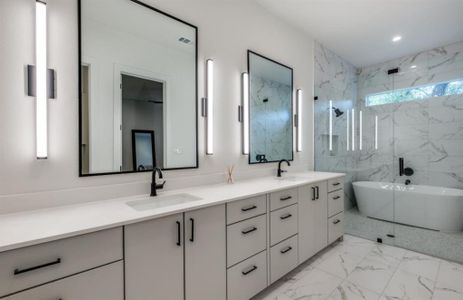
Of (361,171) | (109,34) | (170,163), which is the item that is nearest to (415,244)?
(361,171)

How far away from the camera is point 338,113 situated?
366 cm

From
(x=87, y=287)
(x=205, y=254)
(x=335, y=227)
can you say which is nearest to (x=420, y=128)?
(x=335, y=227)

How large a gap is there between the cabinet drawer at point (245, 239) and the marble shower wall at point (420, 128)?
2873mm

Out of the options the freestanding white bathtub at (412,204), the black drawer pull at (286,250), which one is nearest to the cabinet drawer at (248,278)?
the black drawer pull at (286,250)

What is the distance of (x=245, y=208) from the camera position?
1.63 metres

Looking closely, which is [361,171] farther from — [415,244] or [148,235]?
[148,235]

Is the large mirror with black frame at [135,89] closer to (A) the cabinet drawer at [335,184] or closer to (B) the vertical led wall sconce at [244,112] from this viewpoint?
(B) the vertical led wall sconce at [244,112]

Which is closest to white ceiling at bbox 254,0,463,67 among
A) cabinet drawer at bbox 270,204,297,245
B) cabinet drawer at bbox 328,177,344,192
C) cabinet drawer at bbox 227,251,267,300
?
cabinet drawer at bbox 328,177,344,192

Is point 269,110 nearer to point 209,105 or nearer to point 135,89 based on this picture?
point 209,105

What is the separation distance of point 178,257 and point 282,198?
1012 millimetres

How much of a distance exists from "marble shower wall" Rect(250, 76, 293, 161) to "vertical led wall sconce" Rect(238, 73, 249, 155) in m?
0.09

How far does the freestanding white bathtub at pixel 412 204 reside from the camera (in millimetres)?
2973

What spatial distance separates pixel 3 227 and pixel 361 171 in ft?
14.3

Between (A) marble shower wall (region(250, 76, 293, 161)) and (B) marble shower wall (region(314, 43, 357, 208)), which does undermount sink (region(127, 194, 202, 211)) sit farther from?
(B) marble shower wall (region(314, 43, 357, 208))
